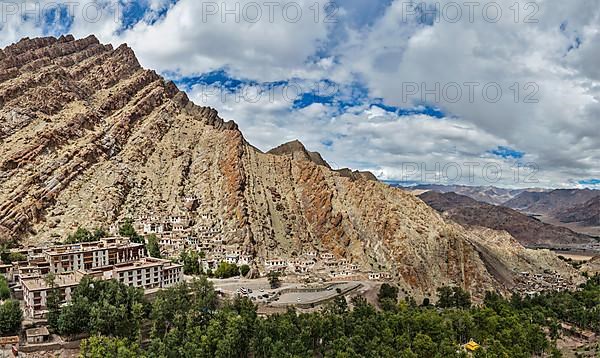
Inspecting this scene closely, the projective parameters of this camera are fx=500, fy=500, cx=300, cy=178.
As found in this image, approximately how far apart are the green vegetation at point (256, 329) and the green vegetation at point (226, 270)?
47.0ft

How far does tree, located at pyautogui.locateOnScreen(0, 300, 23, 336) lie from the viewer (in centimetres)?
4322

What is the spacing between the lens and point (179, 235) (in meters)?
82.8

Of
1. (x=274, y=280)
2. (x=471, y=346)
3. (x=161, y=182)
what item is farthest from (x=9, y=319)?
(x=161, y=182)

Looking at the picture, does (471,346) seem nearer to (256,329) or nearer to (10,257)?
(256,329)

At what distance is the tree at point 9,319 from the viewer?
4322 centimetres

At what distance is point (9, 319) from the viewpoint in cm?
4334

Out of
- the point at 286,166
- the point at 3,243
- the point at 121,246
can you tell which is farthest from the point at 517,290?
the point at 3,243

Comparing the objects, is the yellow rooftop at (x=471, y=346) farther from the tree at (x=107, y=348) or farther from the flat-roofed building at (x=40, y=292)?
the flat-roofed building at (x=40, y=292)

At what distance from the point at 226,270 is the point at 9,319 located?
3182 cm

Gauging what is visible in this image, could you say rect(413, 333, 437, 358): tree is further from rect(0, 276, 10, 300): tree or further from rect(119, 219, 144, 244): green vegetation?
rect(119, 219, 144, 244): green vegetation

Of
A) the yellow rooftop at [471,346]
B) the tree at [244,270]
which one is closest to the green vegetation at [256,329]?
the yellow rooftop at [471,346]

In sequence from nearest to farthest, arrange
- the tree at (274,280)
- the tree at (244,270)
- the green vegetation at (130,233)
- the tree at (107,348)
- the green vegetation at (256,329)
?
1. the tree at (107,348)
2. the green vegetation at (256,329)
3. the tree at (274,280)
4. the tree at (244,270)
5. the green vegetation at (130,233)

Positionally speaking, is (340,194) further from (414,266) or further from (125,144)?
(125,144)

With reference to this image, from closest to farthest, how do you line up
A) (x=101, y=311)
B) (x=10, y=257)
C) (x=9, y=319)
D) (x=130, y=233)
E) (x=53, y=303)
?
(x=9, y=319) < (x=101, y=311) < (x=53, y=303) < (x=10, y=257) < (x=130, y=233)
